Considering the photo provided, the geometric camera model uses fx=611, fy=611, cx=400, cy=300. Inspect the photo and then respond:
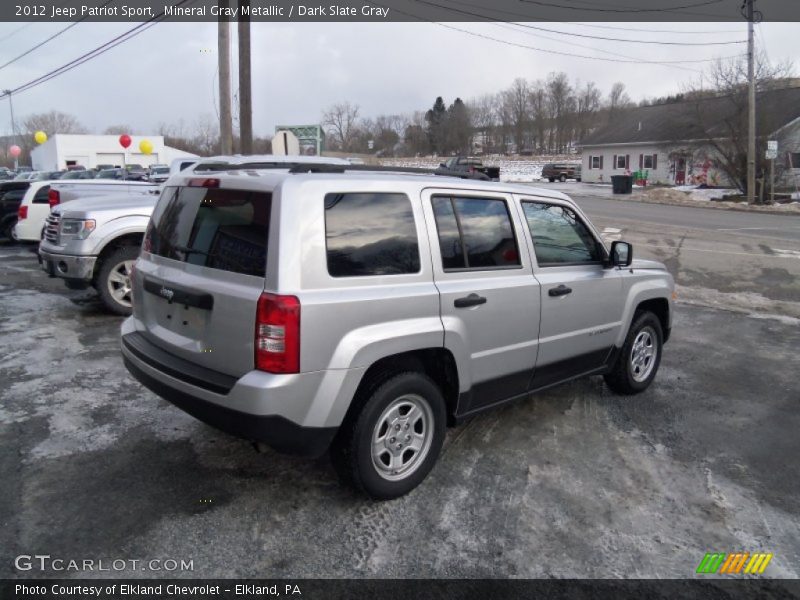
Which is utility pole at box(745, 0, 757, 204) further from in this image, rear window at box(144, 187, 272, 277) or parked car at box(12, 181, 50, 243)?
rear window at box(144, 187, 272, 277)

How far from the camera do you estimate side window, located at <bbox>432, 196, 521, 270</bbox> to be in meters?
3.73

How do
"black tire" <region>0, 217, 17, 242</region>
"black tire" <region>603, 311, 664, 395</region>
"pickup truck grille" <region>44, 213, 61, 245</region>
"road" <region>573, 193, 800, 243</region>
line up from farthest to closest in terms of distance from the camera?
"road" <region>573, 193, 800, 243</region> < "black tire" <region>0, 217, 17, 242</region> < "pickup truck grille" <region>44, 213, 61, 245</region> < "black tire" <region>603, 311, 664, 395</region>

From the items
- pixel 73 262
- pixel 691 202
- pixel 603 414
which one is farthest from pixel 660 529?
pixel 691 202

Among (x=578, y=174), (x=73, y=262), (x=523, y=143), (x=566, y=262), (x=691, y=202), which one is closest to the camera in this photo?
(x=566, y=262)

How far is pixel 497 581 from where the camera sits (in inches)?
114

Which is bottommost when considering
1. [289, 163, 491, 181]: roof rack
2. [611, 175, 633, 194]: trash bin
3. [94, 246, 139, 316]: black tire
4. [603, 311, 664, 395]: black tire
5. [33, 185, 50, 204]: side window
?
[603, 311, 664, 395]: black tire

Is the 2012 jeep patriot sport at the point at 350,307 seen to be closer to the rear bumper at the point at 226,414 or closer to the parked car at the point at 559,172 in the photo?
the rear bumper at the point at 226,414

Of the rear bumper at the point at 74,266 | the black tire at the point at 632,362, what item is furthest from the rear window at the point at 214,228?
the rear bumper at the point at 74,266

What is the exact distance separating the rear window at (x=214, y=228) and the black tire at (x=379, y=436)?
924 mm

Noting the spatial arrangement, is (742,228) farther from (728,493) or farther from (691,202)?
(728,493)

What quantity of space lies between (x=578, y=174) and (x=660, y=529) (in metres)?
55.3

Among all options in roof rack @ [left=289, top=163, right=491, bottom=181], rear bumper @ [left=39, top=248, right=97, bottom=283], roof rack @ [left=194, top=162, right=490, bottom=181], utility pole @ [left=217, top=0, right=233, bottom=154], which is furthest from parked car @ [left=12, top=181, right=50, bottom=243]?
roof rack @ [left=289, top=163, right=491, bottom=181]

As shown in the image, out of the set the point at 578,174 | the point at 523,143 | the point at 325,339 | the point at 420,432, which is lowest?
the point at 420,432

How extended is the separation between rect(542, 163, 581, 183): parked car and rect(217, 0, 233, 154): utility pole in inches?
1661
